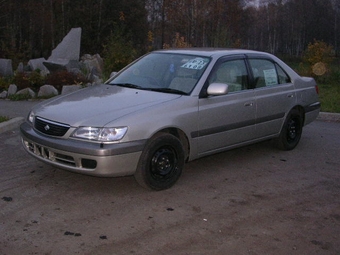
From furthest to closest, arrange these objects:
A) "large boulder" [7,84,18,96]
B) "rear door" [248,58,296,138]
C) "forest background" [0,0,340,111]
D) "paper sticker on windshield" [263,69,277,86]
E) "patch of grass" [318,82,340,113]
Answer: "forest background" [0,0,340,111] < "large boulder" [7,84,18,96] < "patch of grass" [318,82,340,113] < "paper sticker on windshield" [263,69,277,86] < "rear door" [248,58,296,138]

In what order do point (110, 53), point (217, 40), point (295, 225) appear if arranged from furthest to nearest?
point (217, 40)
point (110, 53)
point (295, 225)

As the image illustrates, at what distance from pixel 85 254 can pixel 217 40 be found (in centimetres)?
1422

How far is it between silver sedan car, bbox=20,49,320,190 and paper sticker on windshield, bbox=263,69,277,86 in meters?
0.02

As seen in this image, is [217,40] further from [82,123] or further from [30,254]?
[30,254]

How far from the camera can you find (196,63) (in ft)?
20.8

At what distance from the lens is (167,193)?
218 inches

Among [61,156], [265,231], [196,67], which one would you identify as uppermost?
[196,67]

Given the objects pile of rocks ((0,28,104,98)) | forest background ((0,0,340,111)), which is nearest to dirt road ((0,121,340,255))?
pile of rocks ((0,28,104,98))

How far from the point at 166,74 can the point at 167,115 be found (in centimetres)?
94

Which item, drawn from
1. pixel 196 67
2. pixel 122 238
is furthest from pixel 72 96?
pixel 122 238

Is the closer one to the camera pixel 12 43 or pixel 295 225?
pixel 295 225

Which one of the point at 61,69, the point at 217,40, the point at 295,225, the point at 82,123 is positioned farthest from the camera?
the point at 217,40

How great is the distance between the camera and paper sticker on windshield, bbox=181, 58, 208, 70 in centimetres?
629

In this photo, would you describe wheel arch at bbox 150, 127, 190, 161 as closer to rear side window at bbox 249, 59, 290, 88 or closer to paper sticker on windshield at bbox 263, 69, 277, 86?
rear side window at bbox 249, 59, 290, 88
